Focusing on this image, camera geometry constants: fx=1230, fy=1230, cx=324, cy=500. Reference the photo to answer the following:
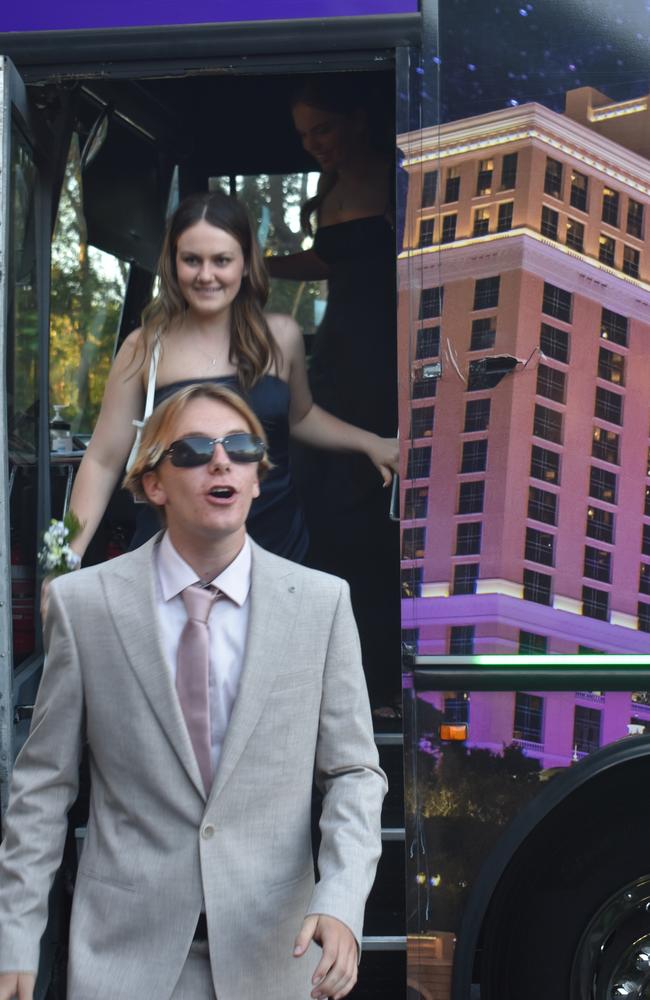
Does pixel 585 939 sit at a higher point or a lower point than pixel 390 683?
lower

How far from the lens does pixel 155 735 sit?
2.01 meters

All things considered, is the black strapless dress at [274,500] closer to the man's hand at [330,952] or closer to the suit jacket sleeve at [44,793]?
the suit jacket sleeve at [44,793]

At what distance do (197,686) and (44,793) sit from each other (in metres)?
0.31

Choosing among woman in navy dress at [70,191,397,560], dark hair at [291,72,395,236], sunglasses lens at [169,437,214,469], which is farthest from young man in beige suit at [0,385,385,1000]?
dark hair at [291,72,395,236]

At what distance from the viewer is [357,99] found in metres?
4.16

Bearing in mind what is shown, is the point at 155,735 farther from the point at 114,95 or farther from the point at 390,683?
the point at 114,95

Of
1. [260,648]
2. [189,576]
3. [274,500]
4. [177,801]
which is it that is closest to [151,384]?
[274,500]

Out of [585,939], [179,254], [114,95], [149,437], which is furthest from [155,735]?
[114,95]

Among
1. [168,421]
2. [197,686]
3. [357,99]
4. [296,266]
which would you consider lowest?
[197,686]

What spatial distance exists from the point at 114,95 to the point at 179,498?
2.60m

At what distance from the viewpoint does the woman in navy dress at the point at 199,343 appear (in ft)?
11.0

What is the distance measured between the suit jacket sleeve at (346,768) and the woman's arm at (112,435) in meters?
1.37

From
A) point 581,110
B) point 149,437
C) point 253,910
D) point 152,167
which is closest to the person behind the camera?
point 253,910

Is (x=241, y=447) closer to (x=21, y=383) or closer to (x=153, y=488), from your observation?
(x=153, y=488)
